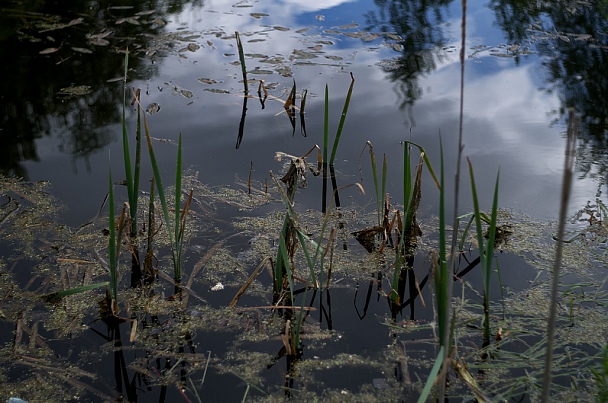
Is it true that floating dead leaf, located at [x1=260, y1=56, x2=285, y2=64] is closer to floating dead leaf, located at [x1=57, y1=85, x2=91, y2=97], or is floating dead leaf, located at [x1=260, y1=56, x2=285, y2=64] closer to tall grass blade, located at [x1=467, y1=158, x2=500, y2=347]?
floating dead leaf, located at [x1=57, y1=85, x2=91, y2=97]

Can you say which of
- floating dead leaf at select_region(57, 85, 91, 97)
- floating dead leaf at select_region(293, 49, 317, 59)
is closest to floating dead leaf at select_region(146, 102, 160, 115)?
floating dead leaf at select_region(57, 85, 91, 97)

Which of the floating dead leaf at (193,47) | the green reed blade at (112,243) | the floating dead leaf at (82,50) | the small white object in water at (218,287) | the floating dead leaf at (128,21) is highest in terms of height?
the floating dead leaf at (128,21)

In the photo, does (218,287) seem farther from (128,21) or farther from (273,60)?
(128,21)

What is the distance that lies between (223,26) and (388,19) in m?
1.16

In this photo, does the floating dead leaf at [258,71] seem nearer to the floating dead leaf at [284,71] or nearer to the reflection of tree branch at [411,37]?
the floating dead leaf at [284,71]

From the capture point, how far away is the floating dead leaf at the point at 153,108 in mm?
3252

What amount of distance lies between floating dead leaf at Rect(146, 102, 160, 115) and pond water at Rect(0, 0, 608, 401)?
11mm

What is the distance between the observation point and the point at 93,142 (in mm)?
3031

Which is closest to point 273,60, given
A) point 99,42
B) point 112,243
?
point 99,42

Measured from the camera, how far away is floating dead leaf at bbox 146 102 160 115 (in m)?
3.25

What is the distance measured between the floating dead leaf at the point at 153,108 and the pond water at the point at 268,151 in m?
0.01

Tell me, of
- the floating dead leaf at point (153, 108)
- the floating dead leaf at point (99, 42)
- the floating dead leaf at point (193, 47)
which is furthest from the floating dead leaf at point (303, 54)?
the floating dead leaf at point (99, 42)

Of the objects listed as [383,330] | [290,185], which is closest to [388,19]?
[290,185]

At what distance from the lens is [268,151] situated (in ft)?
9.65
